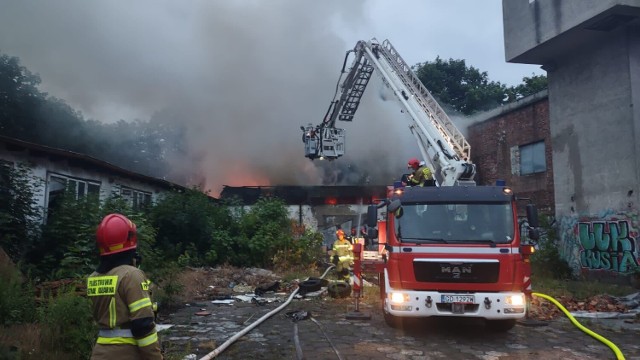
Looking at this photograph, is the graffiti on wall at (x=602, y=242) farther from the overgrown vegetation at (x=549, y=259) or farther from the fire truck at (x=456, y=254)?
the fire truck at (x=456, y=254)

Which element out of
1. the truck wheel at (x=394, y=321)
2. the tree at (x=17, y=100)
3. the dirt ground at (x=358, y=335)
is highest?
the tree at (x=17, y=100)

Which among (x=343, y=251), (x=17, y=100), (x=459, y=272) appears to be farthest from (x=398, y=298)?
(x=17, y=100)

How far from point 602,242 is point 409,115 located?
20.3 ft

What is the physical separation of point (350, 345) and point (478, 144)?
15.3 m

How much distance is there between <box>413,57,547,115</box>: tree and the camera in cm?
3319

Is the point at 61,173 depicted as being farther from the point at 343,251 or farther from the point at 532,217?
the point at 532,217

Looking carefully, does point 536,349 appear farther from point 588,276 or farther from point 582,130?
point 582,130

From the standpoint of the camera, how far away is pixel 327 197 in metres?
26.4

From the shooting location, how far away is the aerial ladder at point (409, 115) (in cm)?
1098

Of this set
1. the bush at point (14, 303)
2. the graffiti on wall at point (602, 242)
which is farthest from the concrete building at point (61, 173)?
the graffiti on wall at point (602, 242)

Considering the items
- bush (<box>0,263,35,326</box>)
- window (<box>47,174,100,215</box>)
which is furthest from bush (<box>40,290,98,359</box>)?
window (<box>47,174,100,215</box>)

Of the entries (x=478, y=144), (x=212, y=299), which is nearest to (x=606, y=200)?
(x=478, y=144)

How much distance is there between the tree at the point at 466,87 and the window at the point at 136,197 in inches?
923

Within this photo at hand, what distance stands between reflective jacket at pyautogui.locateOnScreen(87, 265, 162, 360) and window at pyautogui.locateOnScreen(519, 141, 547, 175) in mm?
16212
